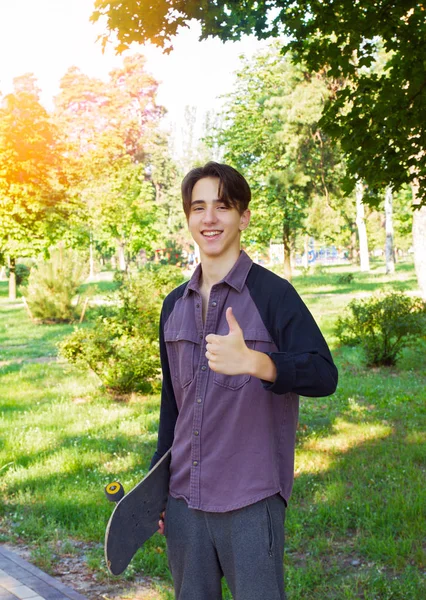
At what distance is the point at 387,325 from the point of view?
454 inches

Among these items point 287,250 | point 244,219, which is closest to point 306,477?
point 244,219

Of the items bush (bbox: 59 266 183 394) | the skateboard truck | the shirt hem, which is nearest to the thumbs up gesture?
the shirt hem

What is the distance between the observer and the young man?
2217 mm

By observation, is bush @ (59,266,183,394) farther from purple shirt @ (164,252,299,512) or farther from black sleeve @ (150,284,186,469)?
purple shirt @ (164,252,299,512)

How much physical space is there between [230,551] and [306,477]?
4241 mm

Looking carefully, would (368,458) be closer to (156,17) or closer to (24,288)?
(156,17)

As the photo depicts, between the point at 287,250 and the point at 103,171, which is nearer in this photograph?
the point at 103,171

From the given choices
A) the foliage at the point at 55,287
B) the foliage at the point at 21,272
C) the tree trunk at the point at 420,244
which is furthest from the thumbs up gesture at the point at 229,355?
the foliage at the point at 21,272

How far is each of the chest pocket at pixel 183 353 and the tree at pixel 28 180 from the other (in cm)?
2776

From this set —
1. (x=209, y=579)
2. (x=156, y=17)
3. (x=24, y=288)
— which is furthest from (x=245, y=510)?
(x=24, y=288)

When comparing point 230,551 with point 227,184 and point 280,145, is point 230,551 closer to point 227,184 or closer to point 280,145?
point 227,184

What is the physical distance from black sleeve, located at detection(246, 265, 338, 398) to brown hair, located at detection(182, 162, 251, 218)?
9.5 inches

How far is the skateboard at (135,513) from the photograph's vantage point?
248cm

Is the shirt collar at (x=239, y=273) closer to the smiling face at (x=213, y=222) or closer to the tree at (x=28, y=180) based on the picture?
the smiling face at (x=213, y=222)
